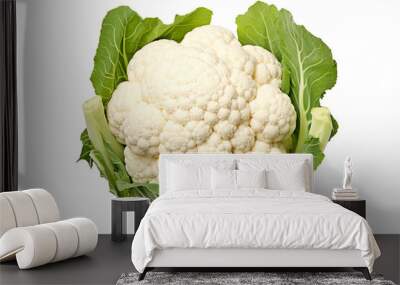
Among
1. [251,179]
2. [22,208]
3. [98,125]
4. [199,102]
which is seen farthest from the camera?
[98,125]

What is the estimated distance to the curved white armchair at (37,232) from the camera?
4273 millimetres

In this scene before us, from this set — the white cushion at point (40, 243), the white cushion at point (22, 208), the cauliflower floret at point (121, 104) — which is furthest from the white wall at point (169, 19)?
the white cushion at point (40, 243)

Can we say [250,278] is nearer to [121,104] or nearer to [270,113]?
[270,113]

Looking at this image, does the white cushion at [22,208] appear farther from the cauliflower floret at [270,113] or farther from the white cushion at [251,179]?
the cauliflower floret at [270,113]

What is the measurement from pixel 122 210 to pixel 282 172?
1280 mm

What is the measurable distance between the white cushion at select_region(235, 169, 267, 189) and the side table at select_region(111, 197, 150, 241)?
824mm

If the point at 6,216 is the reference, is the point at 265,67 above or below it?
above

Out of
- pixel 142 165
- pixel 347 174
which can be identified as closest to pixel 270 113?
pixel 347 174

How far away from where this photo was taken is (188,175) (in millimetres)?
5215

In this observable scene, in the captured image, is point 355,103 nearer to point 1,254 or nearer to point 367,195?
point 367,195

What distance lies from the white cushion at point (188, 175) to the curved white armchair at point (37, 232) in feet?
2.53

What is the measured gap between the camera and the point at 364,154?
5.97 metres

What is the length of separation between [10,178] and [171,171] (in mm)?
1397

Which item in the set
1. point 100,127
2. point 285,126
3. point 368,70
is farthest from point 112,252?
point 368,70
